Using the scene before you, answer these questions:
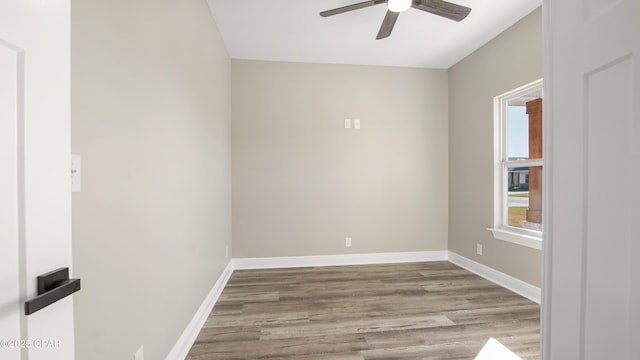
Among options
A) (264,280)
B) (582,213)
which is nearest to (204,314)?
(264,280)

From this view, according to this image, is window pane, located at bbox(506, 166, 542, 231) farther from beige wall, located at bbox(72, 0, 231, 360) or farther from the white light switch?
the white light switch

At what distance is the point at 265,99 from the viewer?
3.22 meters

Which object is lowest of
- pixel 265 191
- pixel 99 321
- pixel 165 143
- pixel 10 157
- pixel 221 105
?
pixel 99 321

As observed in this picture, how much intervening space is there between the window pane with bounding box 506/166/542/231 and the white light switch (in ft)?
11.3

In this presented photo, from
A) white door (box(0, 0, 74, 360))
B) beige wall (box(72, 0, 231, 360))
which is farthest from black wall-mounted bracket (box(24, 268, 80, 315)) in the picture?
beige wall (box(72, 0, 231, 360))

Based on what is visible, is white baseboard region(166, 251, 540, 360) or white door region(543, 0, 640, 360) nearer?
white door region(543, 0, 640, 360)

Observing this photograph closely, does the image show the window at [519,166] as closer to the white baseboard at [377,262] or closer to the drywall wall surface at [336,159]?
the white baseboard at [377,262]

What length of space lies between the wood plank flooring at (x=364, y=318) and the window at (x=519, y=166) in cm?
69

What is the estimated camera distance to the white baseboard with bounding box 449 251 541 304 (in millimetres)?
2344

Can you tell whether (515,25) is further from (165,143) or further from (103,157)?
(103,157)

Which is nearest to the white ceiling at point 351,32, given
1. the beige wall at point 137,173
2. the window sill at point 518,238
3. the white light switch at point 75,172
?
the beige wall at point 137,173

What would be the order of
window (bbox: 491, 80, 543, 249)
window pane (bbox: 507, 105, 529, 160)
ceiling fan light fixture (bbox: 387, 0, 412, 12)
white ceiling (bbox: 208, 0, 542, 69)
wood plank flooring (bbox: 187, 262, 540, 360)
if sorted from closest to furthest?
wood plank flooring (bbox: 187, 262, 540, 360) → ceiling fan light fixture (bbox: 387, 0, 412, 12) → white ceiling (bbox: 208, 0, 542, 69) → window (bbox: 491, 80, 543, 249) → window pane (bbox: 507, 105, 529, 160)

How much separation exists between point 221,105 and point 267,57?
98 cm

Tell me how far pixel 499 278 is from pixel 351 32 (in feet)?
10.5
